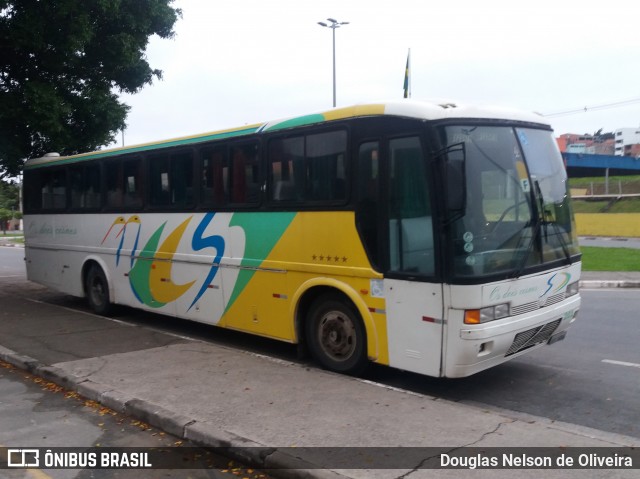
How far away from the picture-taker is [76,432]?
5219 mm

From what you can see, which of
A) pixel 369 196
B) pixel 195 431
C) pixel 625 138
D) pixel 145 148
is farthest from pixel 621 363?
pixel 625 138

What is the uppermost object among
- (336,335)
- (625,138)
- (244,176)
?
(625,138)

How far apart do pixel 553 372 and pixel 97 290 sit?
8.24 meters

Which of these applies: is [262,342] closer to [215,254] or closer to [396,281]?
[215,254]

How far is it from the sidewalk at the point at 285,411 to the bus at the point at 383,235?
0.54m

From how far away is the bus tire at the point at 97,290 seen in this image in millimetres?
10844

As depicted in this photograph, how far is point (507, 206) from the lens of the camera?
577cm

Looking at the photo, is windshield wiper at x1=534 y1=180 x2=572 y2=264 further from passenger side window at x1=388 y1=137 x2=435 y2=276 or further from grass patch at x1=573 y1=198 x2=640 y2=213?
grass patch at x1=573 y1=198 x2=640 y2=213

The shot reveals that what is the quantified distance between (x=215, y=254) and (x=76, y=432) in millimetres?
3470

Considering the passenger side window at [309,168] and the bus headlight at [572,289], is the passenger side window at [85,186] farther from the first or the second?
the bus headlight at [572,289]

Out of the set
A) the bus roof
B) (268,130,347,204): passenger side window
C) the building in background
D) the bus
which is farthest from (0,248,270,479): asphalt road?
the building in background

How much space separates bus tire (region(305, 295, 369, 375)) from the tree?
7.24 metres

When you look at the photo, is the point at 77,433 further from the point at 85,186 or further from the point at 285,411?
the point at 85,186

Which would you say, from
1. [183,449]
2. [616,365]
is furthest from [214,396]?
[616,365]
